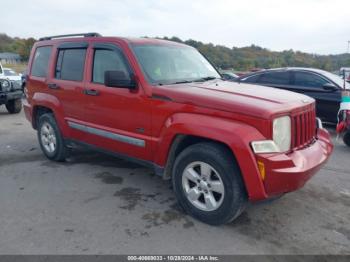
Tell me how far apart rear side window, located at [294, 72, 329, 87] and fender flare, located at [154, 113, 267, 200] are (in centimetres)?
556

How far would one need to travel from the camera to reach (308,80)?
8.07 m

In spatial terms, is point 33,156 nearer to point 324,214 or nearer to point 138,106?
point 138,106

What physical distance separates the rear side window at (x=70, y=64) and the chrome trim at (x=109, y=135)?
0.68m

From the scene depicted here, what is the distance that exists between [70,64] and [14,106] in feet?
23.3

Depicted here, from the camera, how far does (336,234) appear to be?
3309 millimetres

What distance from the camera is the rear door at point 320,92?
7.60 meters

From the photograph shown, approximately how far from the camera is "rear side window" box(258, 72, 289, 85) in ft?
27.7

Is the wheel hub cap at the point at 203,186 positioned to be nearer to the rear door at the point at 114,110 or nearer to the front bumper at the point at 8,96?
the rear door at the point at 114,110

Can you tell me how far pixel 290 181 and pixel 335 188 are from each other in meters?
1.83

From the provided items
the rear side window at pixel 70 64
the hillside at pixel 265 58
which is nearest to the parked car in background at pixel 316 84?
the rear side window at pixel 70 64

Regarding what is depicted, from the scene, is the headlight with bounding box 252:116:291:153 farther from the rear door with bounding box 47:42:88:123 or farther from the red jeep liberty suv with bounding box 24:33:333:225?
the rear door with bounding box 47:42:88:123

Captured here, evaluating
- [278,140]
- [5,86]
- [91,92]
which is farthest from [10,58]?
[278,140]

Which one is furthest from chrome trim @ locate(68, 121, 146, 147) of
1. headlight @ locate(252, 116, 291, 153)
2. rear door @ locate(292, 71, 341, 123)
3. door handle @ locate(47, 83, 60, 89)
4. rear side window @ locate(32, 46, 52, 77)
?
rear door @ locate(292, 71, 341, 123)

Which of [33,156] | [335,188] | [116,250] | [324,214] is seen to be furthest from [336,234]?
[33,156]
